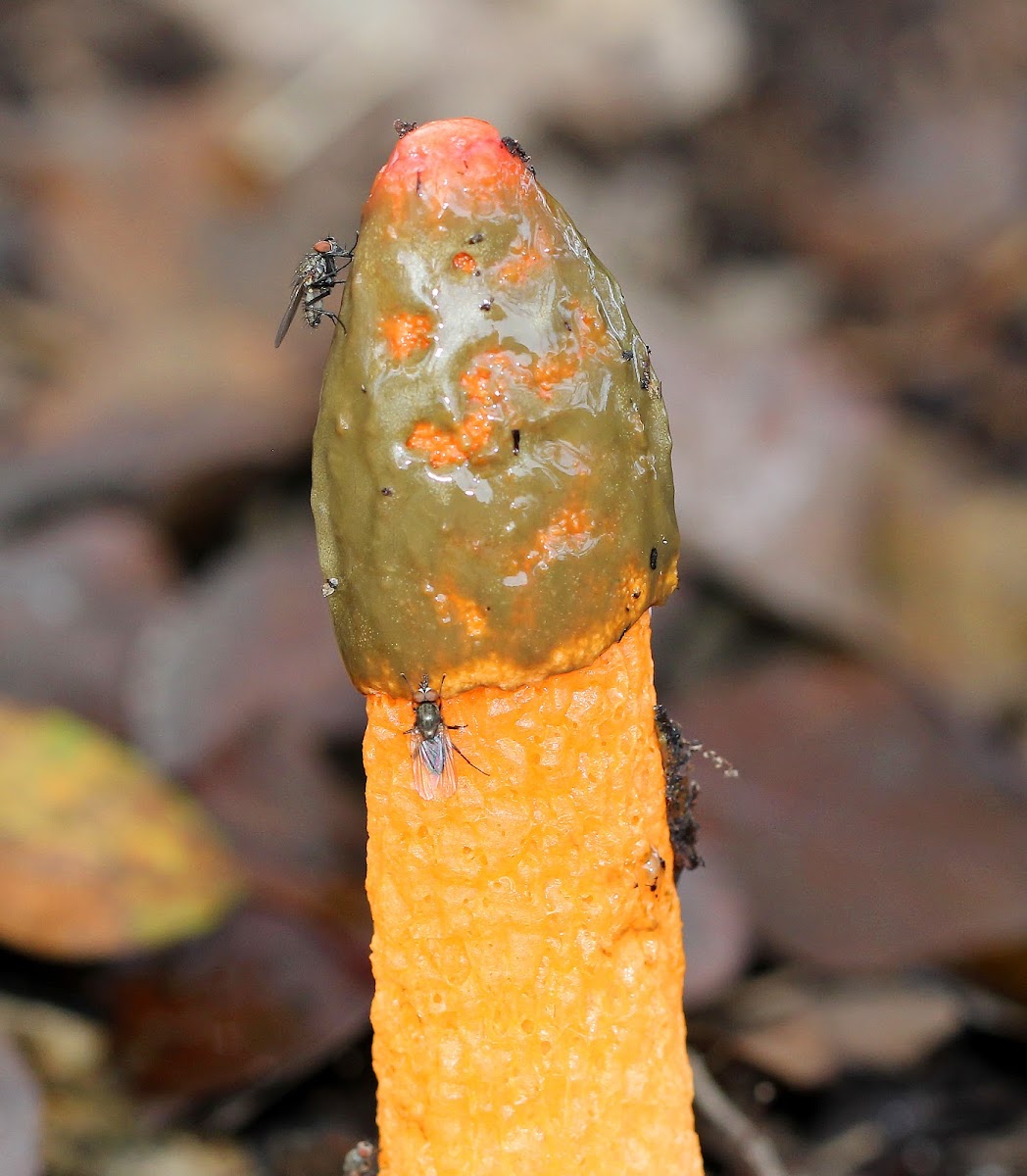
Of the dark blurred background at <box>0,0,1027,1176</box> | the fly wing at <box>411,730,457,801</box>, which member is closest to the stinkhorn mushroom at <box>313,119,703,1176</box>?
the fly wing at <box>411,730,457,801</box>

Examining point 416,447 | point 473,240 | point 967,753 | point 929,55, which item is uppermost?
point 929,55

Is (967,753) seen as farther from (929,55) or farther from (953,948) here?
(929,55)

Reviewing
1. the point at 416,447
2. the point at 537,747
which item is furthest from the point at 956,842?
the point at 416,447

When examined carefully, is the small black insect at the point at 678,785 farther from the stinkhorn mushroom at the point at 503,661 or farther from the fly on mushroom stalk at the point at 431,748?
the fly on mushroom stalk at the point at 431,748

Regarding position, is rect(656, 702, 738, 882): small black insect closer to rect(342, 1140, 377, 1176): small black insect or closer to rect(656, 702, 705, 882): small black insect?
rect(656, 702, 705, 882): small black insect

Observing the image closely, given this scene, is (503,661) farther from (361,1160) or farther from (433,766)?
(361,1160)

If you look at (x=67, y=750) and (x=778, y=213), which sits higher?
(x=778, y=213)

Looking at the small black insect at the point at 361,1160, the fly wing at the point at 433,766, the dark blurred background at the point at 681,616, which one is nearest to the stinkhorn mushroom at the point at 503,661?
the fly wing at the point at 433,766
